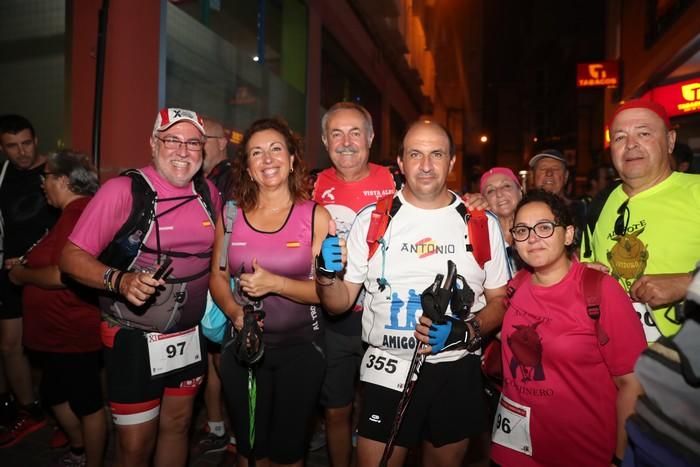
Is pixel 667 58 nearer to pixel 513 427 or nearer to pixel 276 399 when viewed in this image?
pixel 513 427

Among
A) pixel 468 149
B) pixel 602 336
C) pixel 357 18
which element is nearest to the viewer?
pixel 602 336

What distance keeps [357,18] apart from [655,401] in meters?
14.9

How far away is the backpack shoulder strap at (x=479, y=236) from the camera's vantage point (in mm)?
2592

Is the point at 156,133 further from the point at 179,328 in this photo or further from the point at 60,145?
the point at 60,145

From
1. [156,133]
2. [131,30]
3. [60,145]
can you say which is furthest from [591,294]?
[60,145]

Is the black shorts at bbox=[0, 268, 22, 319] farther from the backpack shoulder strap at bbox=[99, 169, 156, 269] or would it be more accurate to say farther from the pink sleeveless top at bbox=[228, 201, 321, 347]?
the pink sleeveless top at bbox=[228, 201, 321, 347]

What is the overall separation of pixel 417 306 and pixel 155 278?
4.64ft

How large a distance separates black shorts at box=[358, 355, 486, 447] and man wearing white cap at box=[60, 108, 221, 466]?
Answer: 1.22 meters

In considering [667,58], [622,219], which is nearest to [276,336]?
[622,219]

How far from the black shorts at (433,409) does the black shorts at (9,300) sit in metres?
3.86

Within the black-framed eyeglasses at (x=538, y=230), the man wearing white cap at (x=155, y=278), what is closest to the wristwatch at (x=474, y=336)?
the black-framed eyeglasses at (x=538, y=230)

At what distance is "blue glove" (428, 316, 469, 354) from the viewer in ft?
7.52

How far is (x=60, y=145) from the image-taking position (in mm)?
5523

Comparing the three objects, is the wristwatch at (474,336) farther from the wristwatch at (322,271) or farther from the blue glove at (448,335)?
the wristwatch at (322,271)
